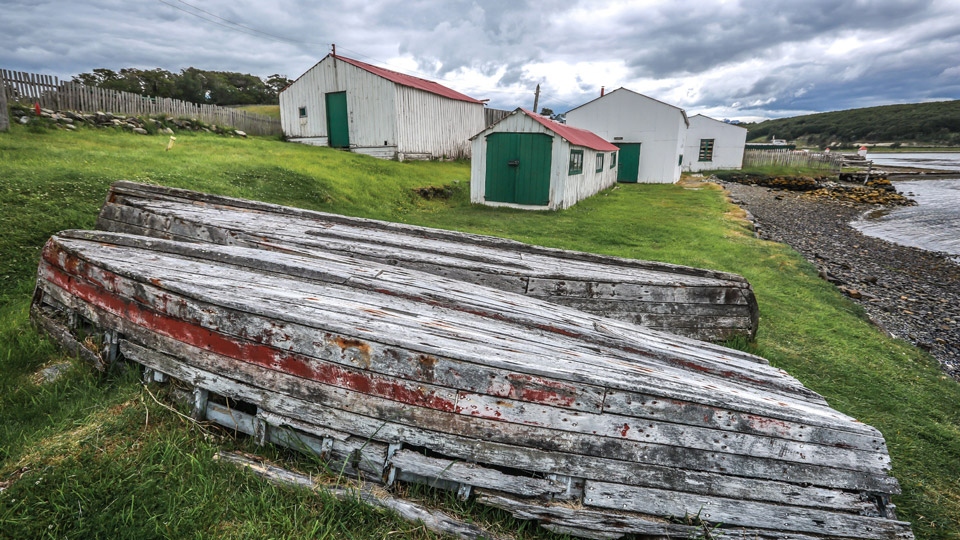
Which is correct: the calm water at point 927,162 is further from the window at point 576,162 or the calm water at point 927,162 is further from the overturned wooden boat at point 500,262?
the overturned wooden boat at point 500,262

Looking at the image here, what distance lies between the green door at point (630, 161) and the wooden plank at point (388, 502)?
2927cm

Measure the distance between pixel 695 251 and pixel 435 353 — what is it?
9669 millimetres

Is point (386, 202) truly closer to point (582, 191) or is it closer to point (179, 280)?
point (582, 191)

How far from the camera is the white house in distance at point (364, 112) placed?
2114cm

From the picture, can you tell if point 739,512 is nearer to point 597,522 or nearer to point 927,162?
point 597,522

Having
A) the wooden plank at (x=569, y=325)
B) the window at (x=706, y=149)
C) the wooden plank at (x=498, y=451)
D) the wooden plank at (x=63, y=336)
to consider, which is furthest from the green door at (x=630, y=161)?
the wooden plank at (x=63, y=336)

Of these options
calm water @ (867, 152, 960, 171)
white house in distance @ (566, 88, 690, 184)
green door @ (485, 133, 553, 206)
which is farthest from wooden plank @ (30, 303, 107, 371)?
calm water @ (867, 152, 960, 171)

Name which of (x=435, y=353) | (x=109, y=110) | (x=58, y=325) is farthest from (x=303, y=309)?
(x=109, y=110)

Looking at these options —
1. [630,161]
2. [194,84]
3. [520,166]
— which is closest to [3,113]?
[520,166]

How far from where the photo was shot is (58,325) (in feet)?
11.5

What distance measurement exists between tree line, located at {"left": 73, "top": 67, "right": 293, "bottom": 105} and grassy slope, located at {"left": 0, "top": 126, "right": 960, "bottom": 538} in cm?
3437

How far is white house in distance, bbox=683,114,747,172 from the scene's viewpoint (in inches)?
1544

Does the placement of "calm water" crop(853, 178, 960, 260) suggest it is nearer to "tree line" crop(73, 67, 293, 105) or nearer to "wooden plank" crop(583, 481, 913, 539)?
"wooden plank" crop(583, 481, 913, 539)

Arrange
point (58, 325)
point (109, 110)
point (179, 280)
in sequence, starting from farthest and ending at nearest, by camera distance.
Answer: point (109, 110), point (58, 325), point (179, 280)
